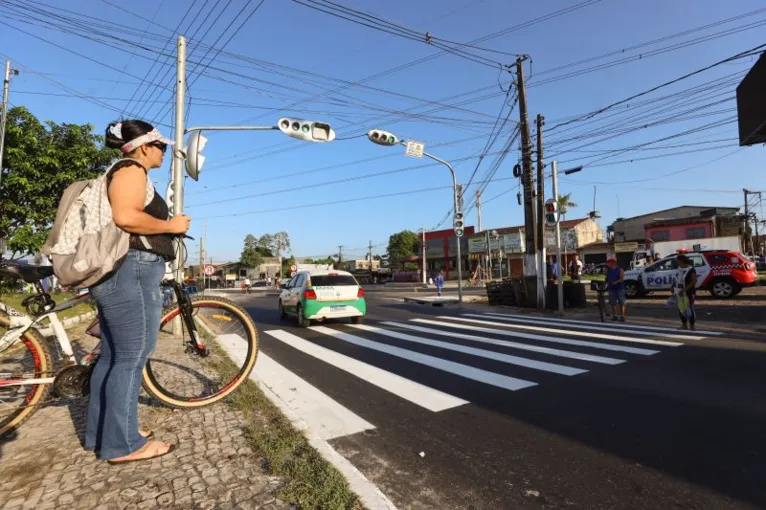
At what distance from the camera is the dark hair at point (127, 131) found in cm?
271

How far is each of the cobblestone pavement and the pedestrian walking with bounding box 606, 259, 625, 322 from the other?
33.2ft

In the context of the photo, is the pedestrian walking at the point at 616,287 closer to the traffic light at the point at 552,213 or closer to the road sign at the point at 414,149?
the traffic light at the point at 552,213

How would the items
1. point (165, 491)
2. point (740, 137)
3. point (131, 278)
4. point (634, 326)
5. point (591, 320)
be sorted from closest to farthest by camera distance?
point (165, 491) < point (131, 278) < point (634, 326) < point (591, 320) < point (740, 137)

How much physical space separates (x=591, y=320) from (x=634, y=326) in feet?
5.20

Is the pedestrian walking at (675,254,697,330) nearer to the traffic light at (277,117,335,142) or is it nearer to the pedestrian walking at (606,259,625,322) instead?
the pedestrian walking at (606,259,625,322)

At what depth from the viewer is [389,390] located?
15.1 feet

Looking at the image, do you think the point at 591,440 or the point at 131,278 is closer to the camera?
the point at 131,278

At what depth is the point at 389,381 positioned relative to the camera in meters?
4.98

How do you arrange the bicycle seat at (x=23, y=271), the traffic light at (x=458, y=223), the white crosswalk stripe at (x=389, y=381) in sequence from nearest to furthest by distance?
the bicycle seat at (x=23, y=271)
the white crosswalk stripe at (x=389, y=381)
the traffic light at (x=458, y=223)

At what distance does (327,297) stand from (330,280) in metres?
0.44

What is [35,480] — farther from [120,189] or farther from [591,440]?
[591,440]

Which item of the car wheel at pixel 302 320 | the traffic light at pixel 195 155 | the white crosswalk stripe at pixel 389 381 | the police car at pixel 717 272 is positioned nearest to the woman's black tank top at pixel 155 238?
the white crosswalk stripe at pixel 389 381

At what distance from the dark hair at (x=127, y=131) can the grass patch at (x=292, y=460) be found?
2.18 meters

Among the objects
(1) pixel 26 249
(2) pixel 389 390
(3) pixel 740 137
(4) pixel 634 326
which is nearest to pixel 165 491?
(2) pixel 389 390
